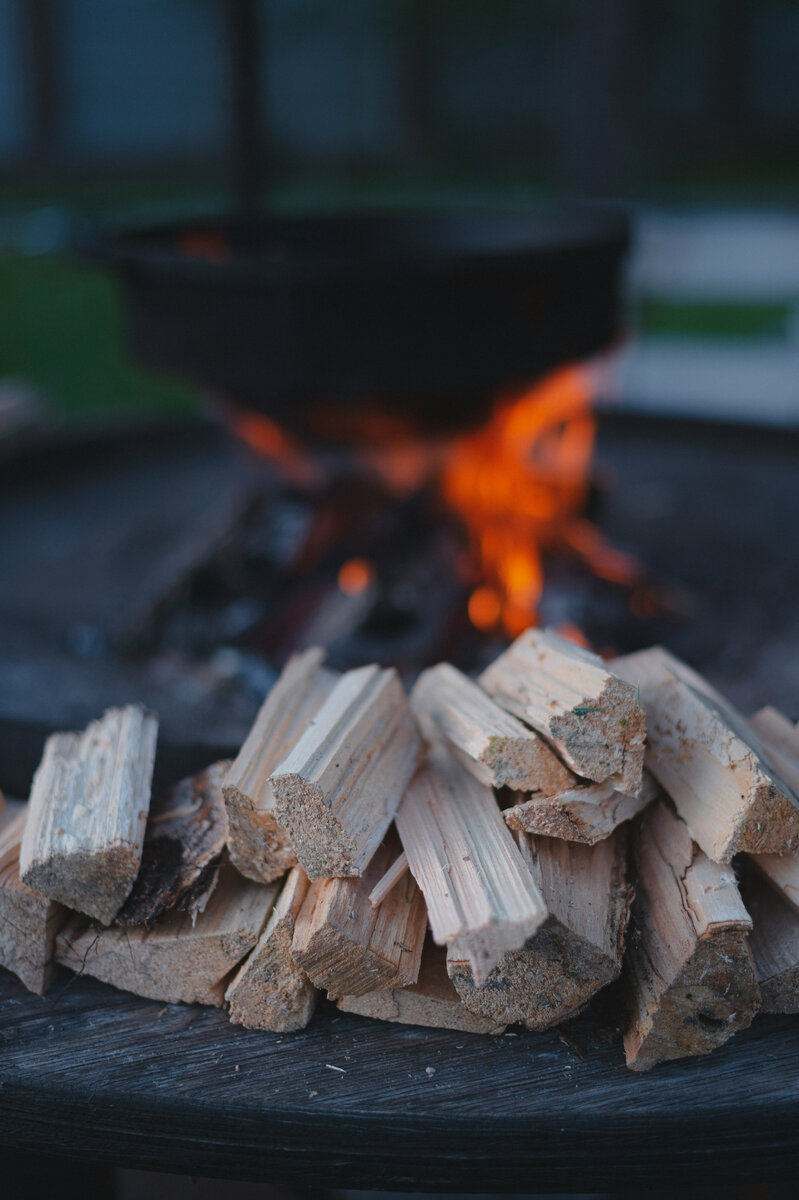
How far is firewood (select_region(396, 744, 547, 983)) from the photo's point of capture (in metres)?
1.03

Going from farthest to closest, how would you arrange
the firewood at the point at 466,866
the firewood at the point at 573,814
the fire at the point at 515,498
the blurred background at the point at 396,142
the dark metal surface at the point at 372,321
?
the blurred background at the point at 396,142 < the fire at the point at 515,498 < the dark metal surface at the point at 372,321 < the firewood at the point at 573,814 < the firewood at the point at 466,866

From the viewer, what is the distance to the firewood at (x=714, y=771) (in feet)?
3.69

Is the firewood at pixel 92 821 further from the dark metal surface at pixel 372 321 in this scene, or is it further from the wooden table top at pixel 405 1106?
the dark metal surface at pixel 372 321

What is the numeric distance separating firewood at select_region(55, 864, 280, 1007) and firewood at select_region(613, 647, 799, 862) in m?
0.47

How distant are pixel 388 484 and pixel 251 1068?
1492mm


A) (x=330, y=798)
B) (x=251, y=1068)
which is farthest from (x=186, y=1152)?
(x=330, y=798)

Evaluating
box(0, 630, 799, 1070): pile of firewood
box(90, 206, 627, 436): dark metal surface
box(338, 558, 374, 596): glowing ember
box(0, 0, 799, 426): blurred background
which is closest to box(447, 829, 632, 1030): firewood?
box(0, 630, 799, 1070): pile of firewood

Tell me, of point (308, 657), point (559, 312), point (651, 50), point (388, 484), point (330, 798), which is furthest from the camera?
point (651, 50)

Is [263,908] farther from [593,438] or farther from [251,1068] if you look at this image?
[593,438]

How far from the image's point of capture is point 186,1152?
1134 mm

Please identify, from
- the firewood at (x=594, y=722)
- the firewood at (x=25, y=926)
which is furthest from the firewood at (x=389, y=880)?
the firewood at (x=25, y=926)

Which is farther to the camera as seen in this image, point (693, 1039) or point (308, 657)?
point (308, 657)

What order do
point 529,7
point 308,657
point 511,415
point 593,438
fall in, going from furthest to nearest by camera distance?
1. point 529,7
2. point 593,438
3. point 511,415
4. point 308,657

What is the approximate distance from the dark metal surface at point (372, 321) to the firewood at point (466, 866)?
734mm
